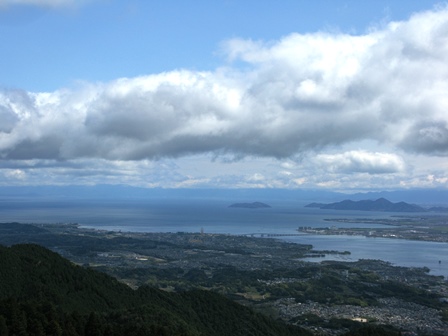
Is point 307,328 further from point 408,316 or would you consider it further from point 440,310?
point 440,310

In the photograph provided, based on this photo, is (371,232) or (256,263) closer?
(256,263)

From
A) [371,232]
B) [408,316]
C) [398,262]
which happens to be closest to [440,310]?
[408,316]

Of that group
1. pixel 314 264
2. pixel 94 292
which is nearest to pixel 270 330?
pixel 94 292

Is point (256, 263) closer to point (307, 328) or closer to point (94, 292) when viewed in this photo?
point (307, 328)

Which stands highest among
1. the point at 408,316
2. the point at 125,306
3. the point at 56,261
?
the point at 56,261

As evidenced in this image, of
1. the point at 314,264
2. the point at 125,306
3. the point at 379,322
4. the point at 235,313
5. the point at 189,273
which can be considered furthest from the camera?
the point at 314,264

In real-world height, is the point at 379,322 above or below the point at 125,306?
below

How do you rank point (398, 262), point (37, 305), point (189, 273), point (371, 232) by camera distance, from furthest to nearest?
point (371, 232), point (398, 262), point (189, 273), point (37, 305)
